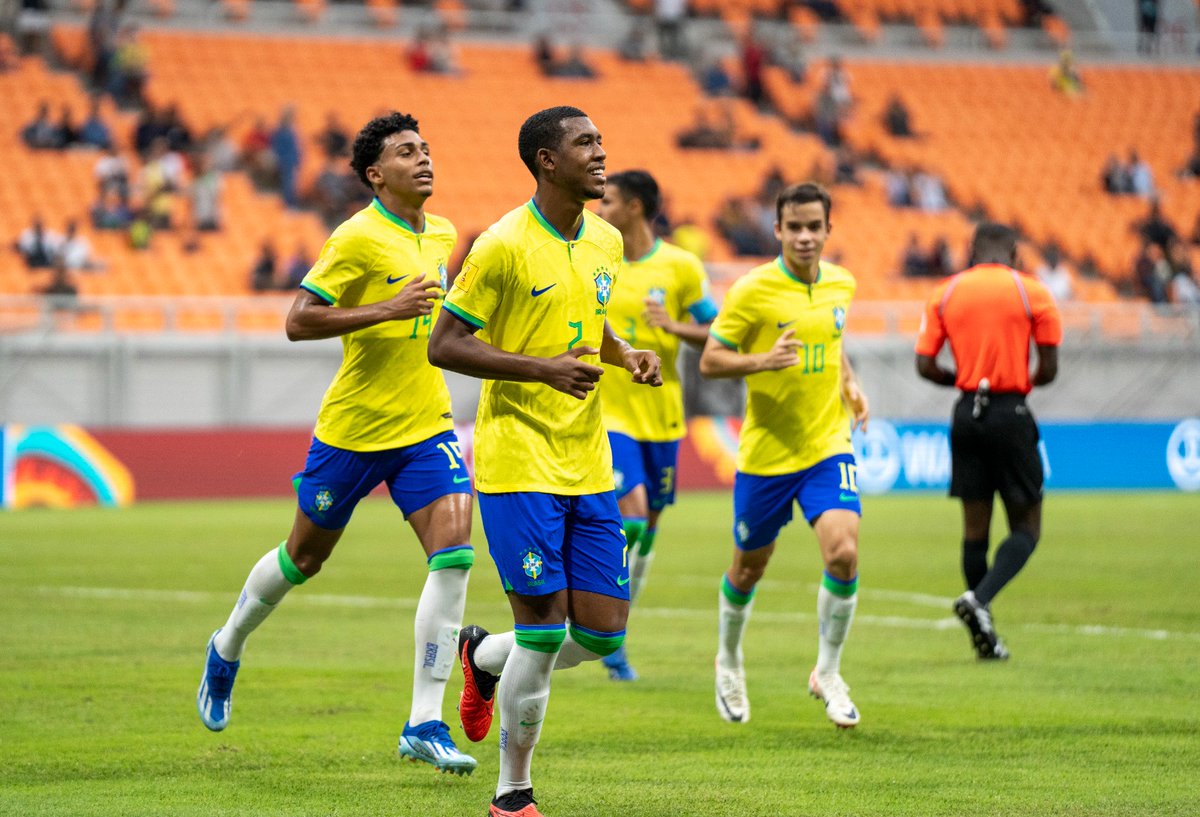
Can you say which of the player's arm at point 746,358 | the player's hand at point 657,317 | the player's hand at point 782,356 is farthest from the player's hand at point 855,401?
the player's hand at point 657,317

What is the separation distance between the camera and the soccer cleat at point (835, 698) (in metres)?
7.76

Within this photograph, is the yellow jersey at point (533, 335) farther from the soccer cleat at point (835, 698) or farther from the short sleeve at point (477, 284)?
the soccer cleat at point (835, 698)

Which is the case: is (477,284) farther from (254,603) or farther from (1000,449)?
(1000,449)

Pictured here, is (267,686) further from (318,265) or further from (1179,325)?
(1179,325)

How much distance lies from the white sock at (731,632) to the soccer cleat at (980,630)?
2.01 metres

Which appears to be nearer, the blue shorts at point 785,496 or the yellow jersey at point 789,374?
the blue shorts at point 785,496

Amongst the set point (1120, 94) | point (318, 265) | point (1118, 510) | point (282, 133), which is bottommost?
point (1118, 510)

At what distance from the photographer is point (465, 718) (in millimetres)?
6781

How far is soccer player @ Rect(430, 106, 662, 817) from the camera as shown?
590 cm

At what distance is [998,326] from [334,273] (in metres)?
4.63

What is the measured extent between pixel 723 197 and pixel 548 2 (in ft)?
23.1

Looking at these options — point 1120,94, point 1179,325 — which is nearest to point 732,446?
point 1179,325

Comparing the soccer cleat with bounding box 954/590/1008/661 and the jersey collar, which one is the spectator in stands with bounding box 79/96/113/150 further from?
the jersey collar

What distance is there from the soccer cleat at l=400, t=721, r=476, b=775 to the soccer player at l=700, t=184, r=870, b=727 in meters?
1.73
